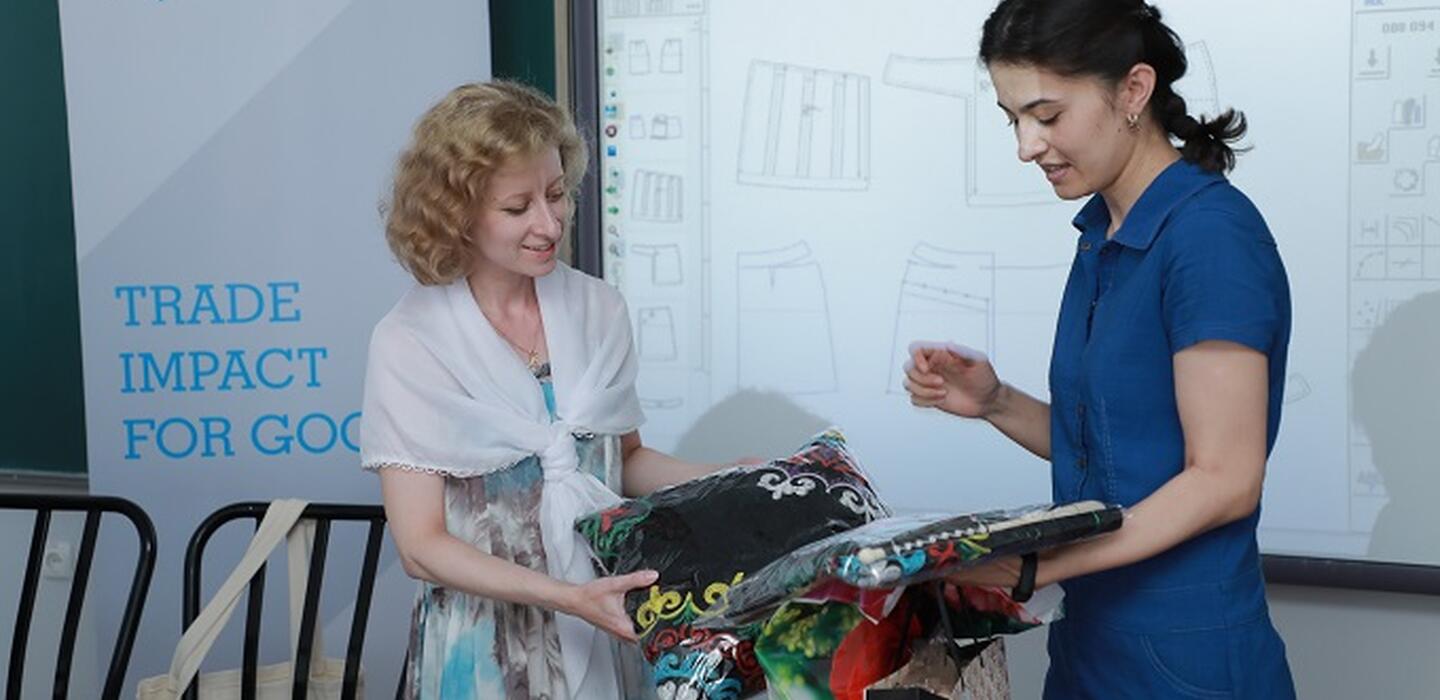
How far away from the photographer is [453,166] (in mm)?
1925

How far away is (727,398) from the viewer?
122 inches

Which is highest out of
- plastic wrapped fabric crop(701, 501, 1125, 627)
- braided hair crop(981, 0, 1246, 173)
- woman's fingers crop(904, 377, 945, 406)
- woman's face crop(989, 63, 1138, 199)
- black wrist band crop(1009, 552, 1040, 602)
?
braided hair crop(981, 0, 1246, 173)

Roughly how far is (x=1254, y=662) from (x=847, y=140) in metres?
1.44

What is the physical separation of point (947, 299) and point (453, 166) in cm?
118

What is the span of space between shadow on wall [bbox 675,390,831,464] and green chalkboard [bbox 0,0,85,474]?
4.29 ft

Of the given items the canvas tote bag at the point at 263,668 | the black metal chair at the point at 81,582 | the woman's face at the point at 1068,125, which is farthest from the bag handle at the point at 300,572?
the woman's face at the point at 1068,125

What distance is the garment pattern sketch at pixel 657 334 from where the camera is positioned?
311cm

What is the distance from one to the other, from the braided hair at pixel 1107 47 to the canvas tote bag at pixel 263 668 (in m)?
1.16

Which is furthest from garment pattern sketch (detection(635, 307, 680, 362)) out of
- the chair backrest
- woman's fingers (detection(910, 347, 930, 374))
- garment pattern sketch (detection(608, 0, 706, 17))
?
woman's fingers (detection(910, 347, 930, 374))

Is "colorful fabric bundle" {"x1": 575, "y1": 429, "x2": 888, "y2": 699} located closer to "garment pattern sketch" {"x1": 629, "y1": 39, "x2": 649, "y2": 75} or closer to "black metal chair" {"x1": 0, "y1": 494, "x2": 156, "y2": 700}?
"black metal chair" {"x1": 0, "y1": 494, "x2": 156, "y2": 700}

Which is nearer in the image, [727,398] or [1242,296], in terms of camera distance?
[1242,296]

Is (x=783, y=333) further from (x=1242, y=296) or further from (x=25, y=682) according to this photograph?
(x=25, y=682)

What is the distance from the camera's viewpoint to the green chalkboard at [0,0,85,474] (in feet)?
11.4

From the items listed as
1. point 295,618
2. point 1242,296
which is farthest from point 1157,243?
point 295,618
